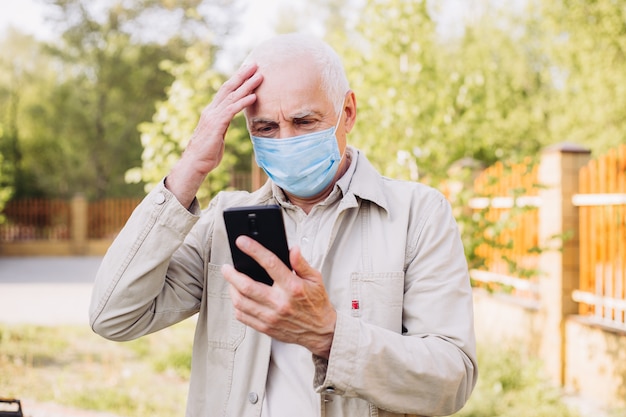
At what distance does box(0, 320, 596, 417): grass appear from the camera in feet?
19.2

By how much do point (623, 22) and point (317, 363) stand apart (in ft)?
53.4

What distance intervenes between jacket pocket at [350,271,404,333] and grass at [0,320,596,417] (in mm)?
4082

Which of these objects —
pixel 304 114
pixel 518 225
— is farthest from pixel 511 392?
pixel 304 114

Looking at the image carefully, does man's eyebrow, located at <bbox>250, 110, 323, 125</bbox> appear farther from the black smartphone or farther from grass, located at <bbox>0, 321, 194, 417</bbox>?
grass, located at <bbox>0, 321, 194, 417</bbox>

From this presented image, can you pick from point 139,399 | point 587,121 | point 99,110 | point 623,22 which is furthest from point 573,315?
point 99,110

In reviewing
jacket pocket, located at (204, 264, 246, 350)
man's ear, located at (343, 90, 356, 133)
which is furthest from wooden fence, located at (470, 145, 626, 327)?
jacket pocket, located at (204, 264, 246, 350)

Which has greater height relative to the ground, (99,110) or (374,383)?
(99,110)

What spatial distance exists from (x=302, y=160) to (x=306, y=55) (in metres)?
0.29

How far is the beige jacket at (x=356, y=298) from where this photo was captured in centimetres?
171

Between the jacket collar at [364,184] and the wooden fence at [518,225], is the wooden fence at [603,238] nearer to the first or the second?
the wooden fence at [518,225]

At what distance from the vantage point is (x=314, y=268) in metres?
1.73

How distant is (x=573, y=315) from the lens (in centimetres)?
684

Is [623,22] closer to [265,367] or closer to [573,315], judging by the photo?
[573,315]

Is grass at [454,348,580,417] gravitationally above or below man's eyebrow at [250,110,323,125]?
below
